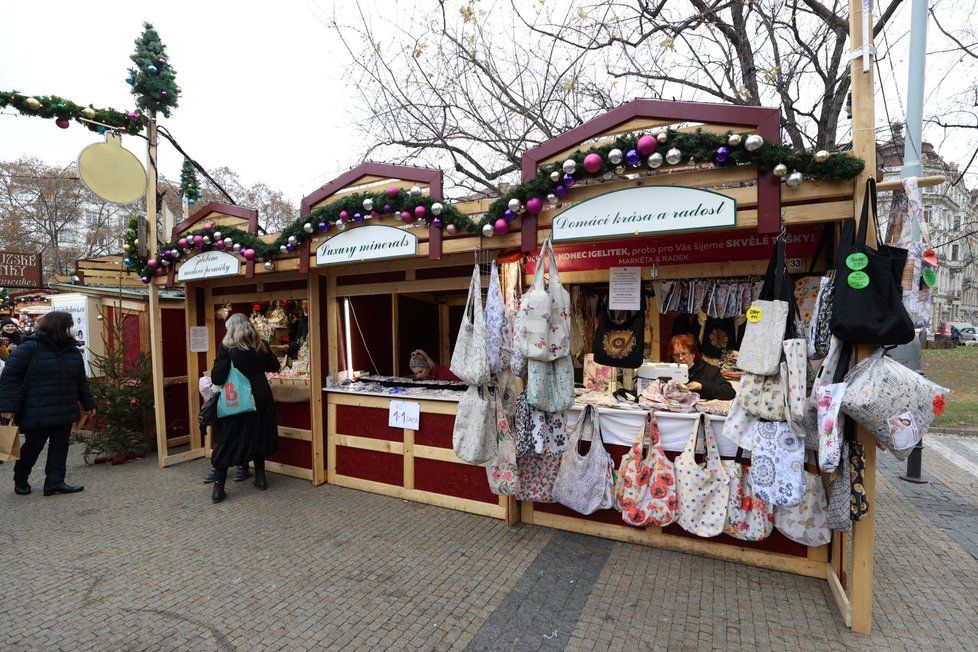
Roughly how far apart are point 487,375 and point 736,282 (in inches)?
97.7

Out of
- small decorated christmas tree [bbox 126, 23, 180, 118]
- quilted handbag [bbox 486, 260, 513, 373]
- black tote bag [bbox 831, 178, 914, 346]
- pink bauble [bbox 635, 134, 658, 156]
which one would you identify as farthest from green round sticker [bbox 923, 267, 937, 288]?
small decorated christmas tree [bbox 126, 23, 180, 118]

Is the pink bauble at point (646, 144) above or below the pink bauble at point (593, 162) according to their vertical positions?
above

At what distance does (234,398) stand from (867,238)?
5256mm

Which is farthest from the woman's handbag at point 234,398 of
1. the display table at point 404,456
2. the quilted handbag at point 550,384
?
the quilted handbag at point 550,384

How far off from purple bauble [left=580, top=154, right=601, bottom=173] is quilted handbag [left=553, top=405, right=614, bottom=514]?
6.04 ft

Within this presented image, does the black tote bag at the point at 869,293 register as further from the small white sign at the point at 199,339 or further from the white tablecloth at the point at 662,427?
the small white sign at the point at 199,339

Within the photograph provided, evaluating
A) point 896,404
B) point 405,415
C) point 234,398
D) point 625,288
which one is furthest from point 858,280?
point 234,398

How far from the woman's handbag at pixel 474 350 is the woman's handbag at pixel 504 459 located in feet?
1.07

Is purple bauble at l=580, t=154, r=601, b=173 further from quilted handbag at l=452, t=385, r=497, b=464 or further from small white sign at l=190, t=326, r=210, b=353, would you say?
small white sign at l=190, t=326, r=210, b=353

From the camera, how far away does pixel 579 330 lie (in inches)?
183

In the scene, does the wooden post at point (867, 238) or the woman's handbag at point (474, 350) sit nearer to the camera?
the wooden post at point (867, 238)

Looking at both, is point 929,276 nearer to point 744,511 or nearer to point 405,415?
point 744,511

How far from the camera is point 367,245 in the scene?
13.5 ft

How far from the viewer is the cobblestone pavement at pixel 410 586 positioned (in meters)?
2.61
